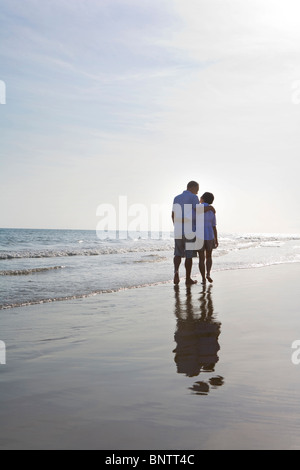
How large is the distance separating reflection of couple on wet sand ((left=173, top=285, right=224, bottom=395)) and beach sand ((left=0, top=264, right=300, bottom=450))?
0.01 metres

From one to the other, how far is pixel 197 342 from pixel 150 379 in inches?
53.8

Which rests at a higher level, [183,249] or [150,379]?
[183,249]

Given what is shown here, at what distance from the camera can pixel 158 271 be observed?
13.4 meters

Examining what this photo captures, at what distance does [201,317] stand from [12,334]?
8.35 feet

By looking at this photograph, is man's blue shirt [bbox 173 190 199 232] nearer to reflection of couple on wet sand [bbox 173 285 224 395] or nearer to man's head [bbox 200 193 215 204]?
man's head [bbox 200 193 215 204]

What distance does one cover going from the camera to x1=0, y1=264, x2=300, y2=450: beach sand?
2369 millimetres

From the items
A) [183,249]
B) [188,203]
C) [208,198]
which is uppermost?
[208,198]

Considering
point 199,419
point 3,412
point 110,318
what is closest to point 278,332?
point 110,318

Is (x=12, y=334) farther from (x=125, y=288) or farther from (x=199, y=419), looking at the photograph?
(x=125, y=288)

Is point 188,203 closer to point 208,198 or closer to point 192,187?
point 192,187

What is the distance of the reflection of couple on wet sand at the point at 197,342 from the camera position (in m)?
3.34

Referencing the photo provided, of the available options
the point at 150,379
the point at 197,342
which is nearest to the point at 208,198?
the point at 197,342

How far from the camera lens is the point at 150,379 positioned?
3.32m

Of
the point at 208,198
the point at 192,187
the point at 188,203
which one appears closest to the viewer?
the point at 188,203
